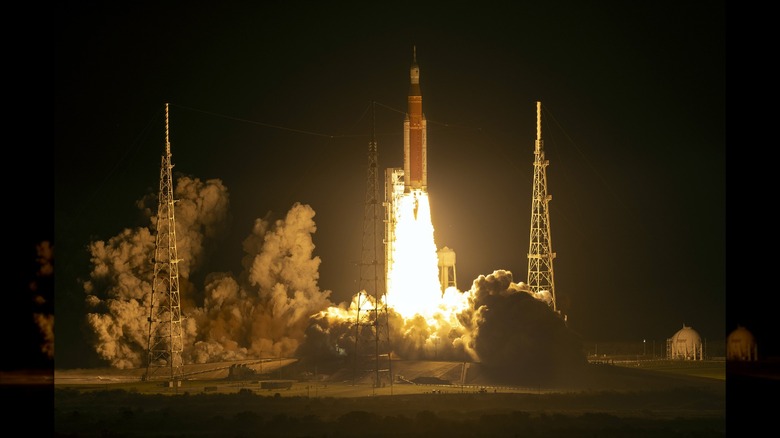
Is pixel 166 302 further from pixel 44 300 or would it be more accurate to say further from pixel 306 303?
pixel 44 300

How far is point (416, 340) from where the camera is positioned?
77688 millimetres

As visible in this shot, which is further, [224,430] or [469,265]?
[469,265]

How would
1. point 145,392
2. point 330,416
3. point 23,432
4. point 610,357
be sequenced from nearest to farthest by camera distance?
point 23,432 < point 330,416 < point 145,392 < point 610,357

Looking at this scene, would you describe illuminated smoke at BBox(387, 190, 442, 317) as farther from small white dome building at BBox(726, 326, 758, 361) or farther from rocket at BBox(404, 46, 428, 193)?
small white dome building at BBox(726, 326, 758, 361)

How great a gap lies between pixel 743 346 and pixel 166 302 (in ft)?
91.1

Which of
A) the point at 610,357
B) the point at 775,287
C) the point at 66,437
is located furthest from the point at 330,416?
the point at 610,357

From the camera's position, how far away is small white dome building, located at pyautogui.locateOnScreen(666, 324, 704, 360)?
9088cm

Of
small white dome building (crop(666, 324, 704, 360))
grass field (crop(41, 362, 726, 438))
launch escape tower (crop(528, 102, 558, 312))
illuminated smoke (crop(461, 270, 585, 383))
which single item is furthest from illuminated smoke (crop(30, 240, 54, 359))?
small white dome building (crop(666, 324, 704, 360))

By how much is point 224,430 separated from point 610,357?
2952 cm

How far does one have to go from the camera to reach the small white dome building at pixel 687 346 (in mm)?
90875

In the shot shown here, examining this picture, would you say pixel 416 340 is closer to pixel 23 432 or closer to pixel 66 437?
pixel 66 437

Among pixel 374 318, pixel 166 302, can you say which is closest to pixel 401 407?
pixel 374 318

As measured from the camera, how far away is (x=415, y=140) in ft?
258

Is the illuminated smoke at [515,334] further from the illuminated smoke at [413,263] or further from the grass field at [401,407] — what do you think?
the illuminated smoke at [413,263]
